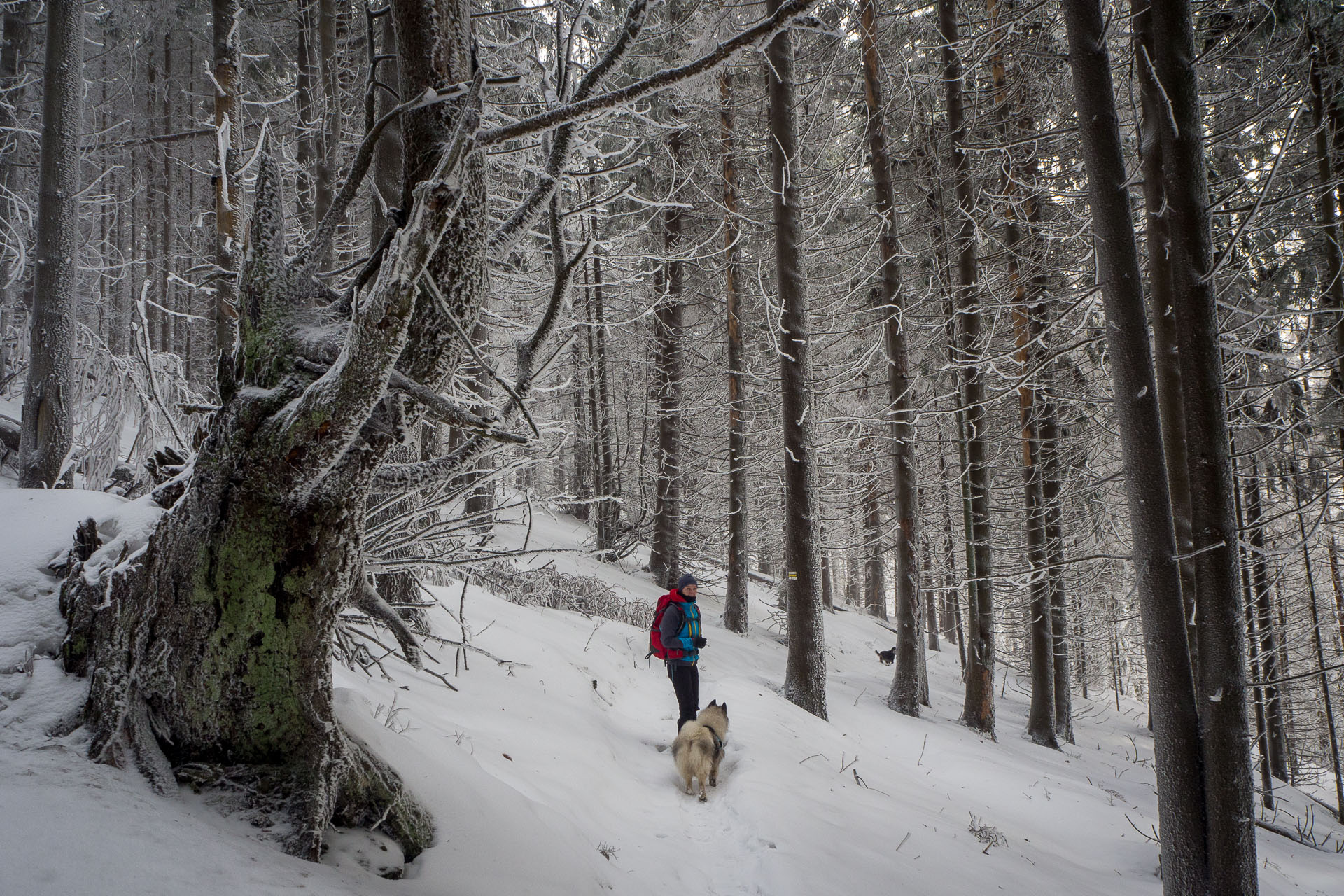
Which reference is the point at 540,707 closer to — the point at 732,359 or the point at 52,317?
the point at 52,317

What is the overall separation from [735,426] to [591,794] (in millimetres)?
9103

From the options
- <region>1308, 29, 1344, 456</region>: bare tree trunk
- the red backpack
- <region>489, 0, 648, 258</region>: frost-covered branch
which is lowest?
the red backpack

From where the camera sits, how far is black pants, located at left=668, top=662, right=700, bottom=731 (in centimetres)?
632

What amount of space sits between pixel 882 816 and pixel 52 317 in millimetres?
7810

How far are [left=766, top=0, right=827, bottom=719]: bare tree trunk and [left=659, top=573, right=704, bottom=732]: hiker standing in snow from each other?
2.04m

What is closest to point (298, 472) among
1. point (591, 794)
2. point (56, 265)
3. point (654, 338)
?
point (591, 794)

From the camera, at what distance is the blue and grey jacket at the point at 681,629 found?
6383 mm

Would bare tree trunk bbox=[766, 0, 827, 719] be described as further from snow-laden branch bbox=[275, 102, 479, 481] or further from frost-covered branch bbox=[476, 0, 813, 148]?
snow-laden branch bbox=[275, 102, 479, 481]

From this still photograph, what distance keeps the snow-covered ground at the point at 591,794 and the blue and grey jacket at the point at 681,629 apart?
2.81ft

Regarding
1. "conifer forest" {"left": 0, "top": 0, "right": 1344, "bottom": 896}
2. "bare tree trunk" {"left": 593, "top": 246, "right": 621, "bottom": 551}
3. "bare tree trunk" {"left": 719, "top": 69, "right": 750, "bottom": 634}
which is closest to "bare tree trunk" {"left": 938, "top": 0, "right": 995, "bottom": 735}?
"conifer forest" {"left": 0, "top": 0, "right": 1344, "bottom": 896}

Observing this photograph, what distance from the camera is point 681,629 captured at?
6.45m

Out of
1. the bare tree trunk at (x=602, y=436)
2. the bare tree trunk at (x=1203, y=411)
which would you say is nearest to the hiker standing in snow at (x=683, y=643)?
the bare tree trunk at (x=1203, y=411)

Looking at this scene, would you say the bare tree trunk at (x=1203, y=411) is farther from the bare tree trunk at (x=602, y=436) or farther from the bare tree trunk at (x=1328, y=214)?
the bare tree trunk at (x=602, y=436)

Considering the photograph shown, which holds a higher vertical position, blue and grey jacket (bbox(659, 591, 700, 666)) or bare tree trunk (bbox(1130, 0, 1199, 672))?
bare tree trunk (bbox(1130, 0, 1199, 672))
